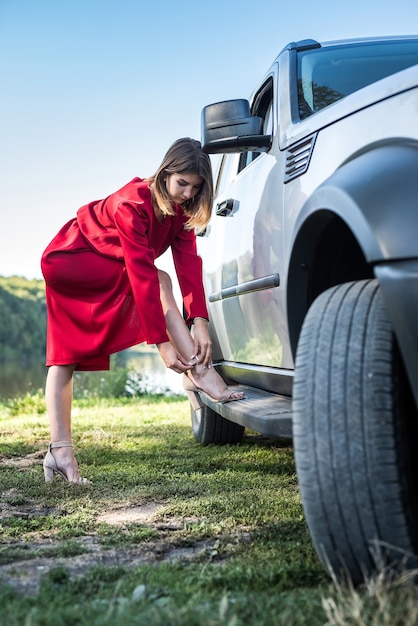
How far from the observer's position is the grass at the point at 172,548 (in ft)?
4.90

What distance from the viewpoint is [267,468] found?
11.8 ft

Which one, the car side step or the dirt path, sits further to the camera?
the car side step

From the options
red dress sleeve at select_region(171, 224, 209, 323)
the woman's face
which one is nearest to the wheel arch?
the woman's face

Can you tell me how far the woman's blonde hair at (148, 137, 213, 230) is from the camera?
10.2ft

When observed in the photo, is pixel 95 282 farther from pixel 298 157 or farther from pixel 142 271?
pixel 298 157

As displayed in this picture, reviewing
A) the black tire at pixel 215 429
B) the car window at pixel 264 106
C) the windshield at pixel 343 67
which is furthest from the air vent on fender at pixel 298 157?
the black tire at pixel 215 429

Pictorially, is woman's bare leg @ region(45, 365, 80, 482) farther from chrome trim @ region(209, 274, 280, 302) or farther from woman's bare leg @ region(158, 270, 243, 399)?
chrome trim @ region(209, 274, 280, 302)

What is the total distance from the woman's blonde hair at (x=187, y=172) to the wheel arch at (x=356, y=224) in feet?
3.56

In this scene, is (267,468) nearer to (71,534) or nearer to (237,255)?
(237,255)

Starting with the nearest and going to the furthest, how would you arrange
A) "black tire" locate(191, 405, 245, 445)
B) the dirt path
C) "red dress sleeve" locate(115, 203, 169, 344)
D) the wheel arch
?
1. the wheel arch
2. the dirt path
3. "red dress sleeve" locate(115, 203, 169, 344)
4. "black tire" locate(191, 405, 245, 445)

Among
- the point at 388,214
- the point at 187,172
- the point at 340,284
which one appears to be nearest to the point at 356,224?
the point at 388,214

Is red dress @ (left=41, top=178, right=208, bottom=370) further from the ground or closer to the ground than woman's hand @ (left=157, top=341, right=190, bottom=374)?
further from the ground

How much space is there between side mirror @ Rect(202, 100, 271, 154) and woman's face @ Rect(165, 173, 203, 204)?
0.31 metres

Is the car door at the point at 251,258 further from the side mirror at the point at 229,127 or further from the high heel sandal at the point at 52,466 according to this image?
the high heel sandal at the point at 52,466
